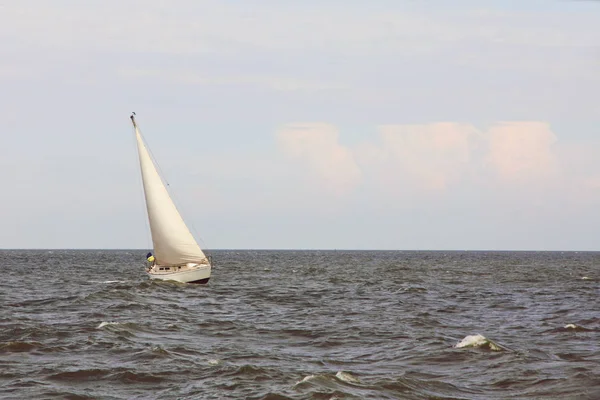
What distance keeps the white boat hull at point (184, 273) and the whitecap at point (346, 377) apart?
3553cm

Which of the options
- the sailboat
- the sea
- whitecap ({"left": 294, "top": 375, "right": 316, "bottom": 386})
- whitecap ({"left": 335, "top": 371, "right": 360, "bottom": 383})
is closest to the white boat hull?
the sailboat

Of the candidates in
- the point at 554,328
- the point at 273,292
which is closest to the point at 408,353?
the point at 554,328

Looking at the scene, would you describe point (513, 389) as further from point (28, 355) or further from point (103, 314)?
point (103, 314)

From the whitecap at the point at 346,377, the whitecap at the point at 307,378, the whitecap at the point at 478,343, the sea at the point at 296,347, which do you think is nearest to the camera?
the sea at the point at 296,347

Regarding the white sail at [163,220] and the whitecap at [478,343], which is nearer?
the whitecap at [478,343]

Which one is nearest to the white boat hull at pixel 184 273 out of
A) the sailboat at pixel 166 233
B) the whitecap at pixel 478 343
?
the sailboat at pixel 166 233

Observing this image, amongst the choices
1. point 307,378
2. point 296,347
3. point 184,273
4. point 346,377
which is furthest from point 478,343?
point 184,273

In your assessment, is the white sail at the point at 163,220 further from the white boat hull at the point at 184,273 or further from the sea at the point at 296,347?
the sea at the point at 296,347

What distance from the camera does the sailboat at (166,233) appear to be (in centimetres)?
5719

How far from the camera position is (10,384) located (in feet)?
69.3

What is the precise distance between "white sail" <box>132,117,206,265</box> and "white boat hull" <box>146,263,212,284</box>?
70 centimetres

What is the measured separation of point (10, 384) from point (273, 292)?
35709mm

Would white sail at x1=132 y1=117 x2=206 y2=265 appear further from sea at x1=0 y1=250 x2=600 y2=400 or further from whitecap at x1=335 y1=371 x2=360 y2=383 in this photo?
whitecap at x1=335 y1=371 x2=360 y2=383

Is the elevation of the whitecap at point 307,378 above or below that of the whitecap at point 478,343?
below
